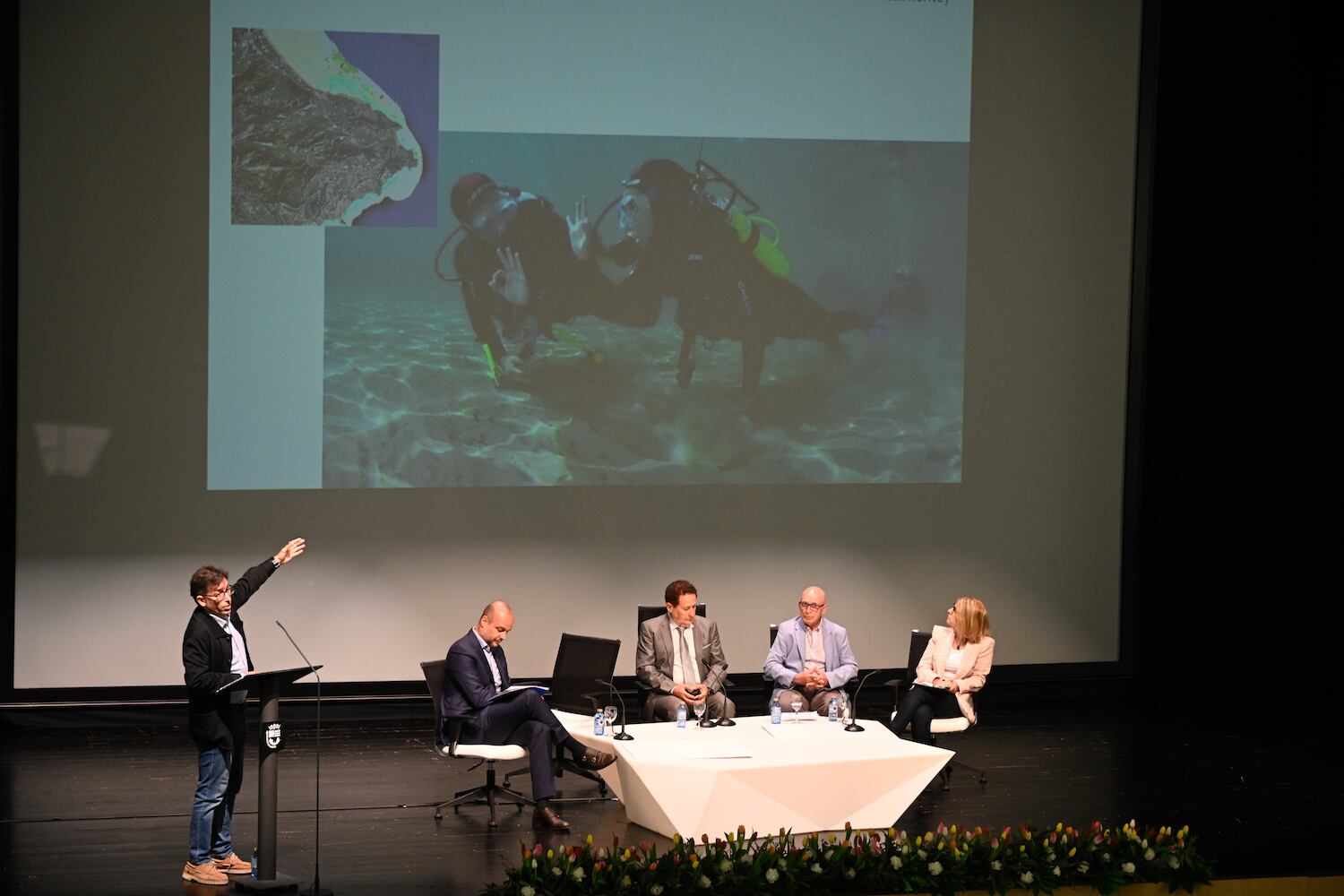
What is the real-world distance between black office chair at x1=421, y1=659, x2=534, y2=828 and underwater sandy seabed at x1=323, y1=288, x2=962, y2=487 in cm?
188

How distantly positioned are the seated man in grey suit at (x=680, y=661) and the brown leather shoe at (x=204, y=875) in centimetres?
208

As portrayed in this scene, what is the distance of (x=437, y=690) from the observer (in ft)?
19.5

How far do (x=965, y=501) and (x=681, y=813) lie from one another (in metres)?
3.44

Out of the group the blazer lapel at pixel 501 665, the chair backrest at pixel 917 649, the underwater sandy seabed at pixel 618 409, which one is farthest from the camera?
the underwater sandy seabed at pixel 618 409

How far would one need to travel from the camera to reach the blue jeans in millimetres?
4949

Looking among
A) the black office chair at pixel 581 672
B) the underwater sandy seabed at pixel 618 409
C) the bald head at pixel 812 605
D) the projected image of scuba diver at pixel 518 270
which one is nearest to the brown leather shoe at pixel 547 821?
the black office chair at pixel 581 672

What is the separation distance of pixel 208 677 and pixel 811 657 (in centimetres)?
298

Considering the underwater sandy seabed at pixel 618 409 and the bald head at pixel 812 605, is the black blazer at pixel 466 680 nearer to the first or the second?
the bald head at pixel 812 605

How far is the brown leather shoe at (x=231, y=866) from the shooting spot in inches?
198

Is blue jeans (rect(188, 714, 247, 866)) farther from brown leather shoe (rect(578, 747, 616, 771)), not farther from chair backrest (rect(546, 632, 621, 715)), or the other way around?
chair backrest (rect(546, 632, 621, 715))

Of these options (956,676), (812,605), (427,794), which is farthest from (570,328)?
(956,676)

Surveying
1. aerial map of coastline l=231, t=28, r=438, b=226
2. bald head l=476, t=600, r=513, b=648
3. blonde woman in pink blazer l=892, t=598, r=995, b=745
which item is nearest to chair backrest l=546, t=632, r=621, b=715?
bald head l=476, t=600, r=513, b=648

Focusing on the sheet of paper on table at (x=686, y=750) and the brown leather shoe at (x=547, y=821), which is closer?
the sheet of paper on table at (x=686, y=750)

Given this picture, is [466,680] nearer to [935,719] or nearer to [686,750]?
[686,750]
